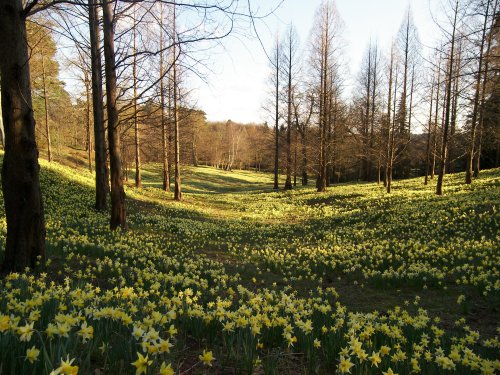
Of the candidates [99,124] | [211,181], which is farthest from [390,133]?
[211,181]

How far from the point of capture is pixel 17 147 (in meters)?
5.00

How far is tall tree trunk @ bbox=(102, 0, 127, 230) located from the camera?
1012 centimetres

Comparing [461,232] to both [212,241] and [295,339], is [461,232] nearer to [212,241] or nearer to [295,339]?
[212,241]

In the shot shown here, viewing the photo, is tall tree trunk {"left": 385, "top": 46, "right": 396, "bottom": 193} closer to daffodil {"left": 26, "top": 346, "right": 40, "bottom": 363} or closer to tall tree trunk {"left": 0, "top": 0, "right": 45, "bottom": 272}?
tall tree trunk {"left": 0, "top": 0, "right": 45, "bottom": 272}

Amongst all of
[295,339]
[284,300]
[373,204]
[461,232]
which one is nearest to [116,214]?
[284,300]

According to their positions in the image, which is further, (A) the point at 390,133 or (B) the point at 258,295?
(A) the point at 390,133

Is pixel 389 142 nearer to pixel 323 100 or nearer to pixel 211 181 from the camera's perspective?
pixel 323 100

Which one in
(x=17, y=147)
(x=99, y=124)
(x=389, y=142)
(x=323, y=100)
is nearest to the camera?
(x=17, y=147)

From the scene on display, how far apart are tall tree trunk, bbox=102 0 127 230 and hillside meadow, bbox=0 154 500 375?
722mm

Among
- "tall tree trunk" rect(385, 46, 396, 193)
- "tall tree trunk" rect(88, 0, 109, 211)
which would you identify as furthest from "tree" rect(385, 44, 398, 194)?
"tall tree trunk" rect(88, 0, 109, 211)

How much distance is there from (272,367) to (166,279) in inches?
137

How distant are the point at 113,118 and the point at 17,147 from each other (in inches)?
230

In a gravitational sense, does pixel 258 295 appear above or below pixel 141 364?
below

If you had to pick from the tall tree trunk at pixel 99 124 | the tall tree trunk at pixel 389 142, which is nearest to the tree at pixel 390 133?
the tall tree trunk at pixel 389 142
